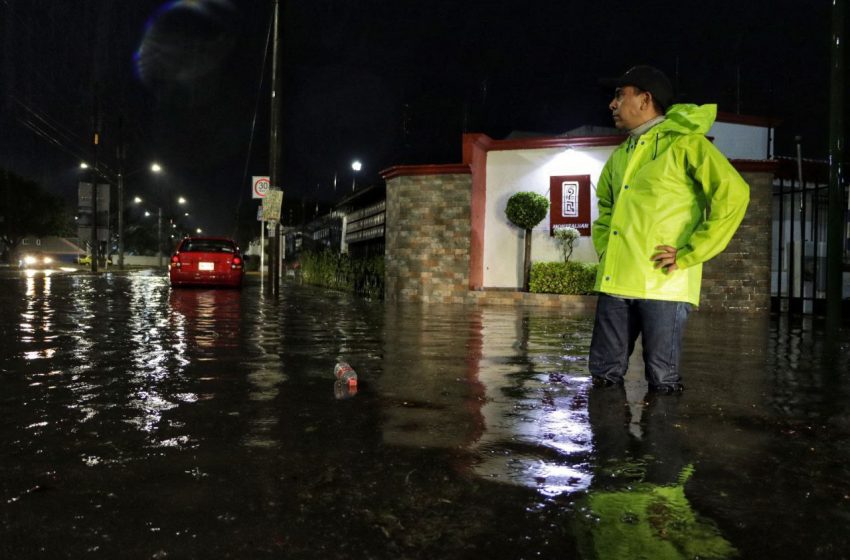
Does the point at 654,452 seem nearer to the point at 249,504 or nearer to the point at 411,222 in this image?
the point at 249,504

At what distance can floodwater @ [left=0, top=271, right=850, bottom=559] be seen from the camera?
204 cm

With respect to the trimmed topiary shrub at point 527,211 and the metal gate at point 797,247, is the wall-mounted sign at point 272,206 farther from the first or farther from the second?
the metal gate at point 797,247

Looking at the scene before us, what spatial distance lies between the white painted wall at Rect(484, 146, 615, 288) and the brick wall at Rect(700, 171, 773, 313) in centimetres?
286

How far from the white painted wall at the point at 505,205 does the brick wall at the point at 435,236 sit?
32.4 inches

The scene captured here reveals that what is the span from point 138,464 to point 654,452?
2.04 meters

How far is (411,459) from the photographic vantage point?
2.88m

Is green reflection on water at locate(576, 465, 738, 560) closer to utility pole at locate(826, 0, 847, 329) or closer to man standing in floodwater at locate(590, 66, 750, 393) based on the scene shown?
man standing in floodwater at locate(590, 66, 750, 393)

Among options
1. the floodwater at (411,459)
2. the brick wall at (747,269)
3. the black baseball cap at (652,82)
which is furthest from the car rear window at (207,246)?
the black baseball cap at (652,82)

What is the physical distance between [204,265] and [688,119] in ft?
53.7

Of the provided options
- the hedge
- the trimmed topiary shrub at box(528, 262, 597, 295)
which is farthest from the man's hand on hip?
the hedge

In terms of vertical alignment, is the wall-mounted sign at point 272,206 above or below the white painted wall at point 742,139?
below

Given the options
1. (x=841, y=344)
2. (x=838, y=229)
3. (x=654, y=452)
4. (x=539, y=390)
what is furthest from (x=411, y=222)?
(x=654, y=452)

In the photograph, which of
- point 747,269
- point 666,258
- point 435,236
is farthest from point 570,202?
point 666,258

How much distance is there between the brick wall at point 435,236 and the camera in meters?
17.4
